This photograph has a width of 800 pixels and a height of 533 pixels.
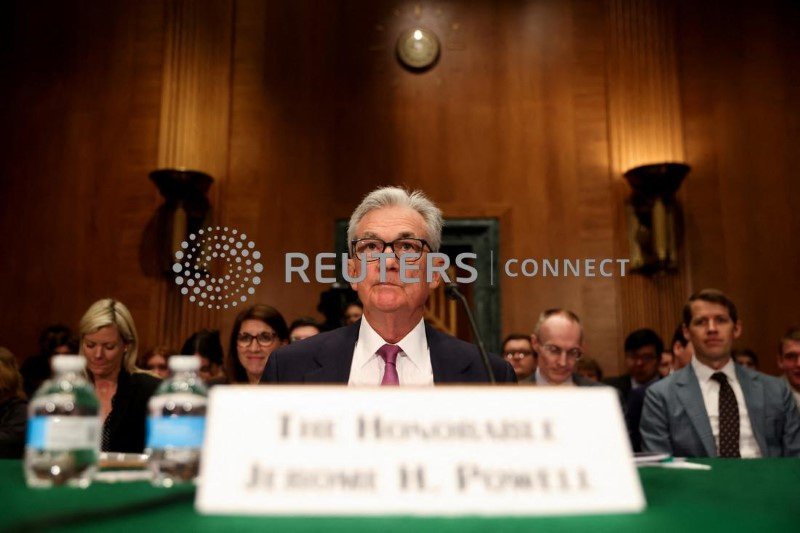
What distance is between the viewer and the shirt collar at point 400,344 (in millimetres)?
2326

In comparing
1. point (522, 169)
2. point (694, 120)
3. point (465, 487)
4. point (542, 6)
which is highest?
point (542, 6)

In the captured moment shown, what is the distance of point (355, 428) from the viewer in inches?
38.2

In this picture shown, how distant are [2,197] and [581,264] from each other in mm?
5115

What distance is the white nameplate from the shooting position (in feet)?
2.93

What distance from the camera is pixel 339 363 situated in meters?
2.29

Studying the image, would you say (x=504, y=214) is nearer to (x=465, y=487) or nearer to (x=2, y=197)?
(x=2, y=197)

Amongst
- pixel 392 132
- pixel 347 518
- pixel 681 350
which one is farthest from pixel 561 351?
pixel 347 518

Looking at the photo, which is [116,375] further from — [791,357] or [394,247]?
[791,357]

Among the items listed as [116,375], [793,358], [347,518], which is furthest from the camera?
[793,358]

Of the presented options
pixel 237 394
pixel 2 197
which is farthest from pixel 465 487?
pixel 2 197

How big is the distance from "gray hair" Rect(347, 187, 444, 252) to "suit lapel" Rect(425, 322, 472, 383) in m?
0.35

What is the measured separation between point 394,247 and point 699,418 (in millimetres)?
1941

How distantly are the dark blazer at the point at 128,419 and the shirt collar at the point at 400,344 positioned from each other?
1158mm

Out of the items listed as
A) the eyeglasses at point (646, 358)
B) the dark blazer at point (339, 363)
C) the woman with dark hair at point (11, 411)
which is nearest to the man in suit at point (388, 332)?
the dark blazer at point (339, 363)
